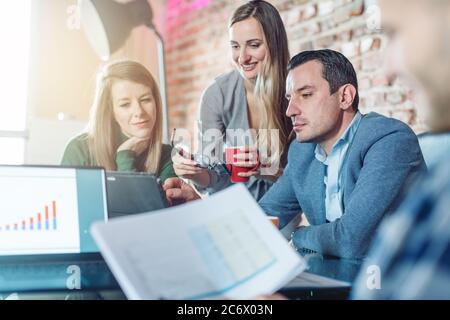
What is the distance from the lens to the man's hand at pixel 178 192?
2326 mm

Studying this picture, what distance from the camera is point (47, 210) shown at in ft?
4.99

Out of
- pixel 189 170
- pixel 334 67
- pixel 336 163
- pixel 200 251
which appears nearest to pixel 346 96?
A: pixel 334 67

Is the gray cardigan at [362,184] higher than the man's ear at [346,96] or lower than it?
lower

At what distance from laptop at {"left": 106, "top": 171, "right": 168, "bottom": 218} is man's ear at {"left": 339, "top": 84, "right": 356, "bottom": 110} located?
85cm

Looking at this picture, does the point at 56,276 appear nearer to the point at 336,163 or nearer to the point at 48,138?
the point at 336,163

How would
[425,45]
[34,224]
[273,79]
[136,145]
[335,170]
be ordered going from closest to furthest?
1. [34,224]
2. [425,45]
3. [335,170]
4. [273,79]
5. [136,145]

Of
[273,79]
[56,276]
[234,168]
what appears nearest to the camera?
[56,276]

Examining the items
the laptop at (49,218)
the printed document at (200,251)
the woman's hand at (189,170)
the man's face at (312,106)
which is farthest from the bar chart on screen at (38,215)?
the man's face at (312,106)

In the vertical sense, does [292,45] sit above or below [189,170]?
above

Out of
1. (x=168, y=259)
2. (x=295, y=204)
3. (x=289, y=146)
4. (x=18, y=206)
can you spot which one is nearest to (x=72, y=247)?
(x=18, y=206)

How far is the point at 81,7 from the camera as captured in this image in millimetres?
2789

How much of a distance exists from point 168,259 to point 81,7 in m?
2.17

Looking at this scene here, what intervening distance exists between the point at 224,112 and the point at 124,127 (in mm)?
467

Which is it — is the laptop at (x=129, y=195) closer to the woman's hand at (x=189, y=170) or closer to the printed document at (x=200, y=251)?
the woman's hand at (x=189, y=170)
